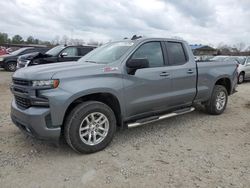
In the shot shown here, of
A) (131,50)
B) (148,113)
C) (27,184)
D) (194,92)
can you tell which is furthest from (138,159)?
(194,92)

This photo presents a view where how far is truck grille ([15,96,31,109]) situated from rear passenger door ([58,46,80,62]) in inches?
322

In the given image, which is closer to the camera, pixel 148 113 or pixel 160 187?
pixel 160 187

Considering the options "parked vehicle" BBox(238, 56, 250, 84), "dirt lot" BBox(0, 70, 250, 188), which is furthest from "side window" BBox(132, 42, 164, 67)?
"parked vehicle" BBox(238, 56, 250, 84)

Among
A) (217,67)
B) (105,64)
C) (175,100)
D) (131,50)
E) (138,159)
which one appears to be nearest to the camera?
(138,159)

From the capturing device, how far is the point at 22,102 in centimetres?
431

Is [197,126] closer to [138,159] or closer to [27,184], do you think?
[138,159]

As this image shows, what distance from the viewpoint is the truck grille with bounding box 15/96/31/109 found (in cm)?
417

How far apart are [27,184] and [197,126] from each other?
3.75 m

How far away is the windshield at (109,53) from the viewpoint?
503 cm

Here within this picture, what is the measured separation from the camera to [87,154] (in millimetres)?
4398

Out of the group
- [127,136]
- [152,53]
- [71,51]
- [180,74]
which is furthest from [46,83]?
[71,51]

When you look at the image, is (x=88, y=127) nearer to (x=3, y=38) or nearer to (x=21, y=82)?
(x=21, y=82)

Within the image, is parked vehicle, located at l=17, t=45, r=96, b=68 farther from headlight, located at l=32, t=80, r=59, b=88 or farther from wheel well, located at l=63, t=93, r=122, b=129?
headlight, located at l=32, t=80, r=59, b=88

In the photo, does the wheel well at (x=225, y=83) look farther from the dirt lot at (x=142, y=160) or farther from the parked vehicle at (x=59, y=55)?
the parked vehicle at (x=59, y=55)
